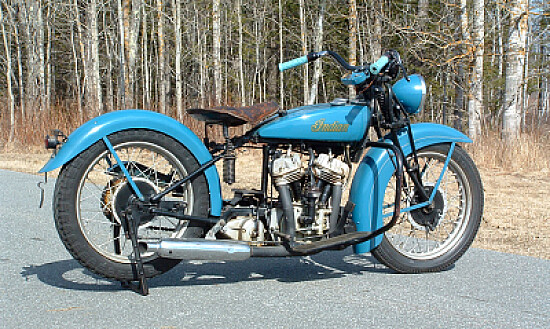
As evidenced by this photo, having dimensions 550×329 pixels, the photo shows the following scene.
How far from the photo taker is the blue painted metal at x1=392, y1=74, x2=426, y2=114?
13.4 ft

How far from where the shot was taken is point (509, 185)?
8.91 m

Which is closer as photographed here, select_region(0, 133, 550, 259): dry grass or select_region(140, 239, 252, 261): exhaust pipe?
select_region(140, 239, 252, 261): exhaust pipe

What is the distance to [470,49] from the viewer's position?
13.1 metres

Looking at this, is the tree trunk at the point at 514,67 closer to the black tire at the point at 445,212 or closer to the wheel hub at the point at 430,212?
the black tire at the point at 445,212

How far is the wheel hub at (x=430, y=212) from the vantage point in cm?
429

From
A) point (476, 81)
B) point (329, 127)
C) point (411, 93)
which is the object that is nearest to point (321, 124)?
point (329, 127)

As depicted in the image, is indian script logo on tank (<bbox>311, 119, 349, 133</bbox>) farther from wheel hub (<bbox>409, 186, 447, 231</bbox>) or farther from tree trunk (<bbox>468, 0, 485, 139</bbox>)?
tree trunk (<bbox>468, 0, 485, 139</bbox>)

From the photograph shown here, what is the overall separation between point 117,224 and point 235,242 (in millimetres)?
774

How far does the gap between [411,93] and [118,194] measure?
206cm

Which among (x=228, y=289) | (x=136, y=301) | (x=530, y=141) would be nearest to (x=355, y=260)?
(x=228, y=289)

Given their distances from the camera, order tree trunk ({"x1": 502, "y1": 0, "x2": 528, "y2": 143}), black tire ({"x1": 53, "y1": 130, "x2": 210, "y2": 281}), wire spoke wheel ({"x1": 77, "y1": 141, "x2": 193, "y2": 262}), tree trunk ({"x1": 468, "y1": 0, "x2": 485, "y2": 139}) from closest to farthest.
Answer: black tire ({"x1": 53, "y1": 130, "x2": 210, "y2": 281}), wire spoke wheel ({"x1": 77, "y1": 141, "x2": 193, "y2": 262}), tree trunk ({"x1": 502, "y1": 0, "x2": 528, "y2": 143}), tree trunk ({"x1": 468, "y1": 0, "x2": 485, "y2": 139})

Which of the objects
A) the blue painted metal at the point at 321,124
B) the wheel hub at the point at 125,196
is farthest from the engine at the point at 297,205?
the wheel hub at the point at 125,196

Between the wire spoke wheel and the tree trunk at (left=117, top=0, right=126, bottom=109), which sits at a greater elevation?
the tree trunk at (left=117, top=0, right=126, bottom=109)

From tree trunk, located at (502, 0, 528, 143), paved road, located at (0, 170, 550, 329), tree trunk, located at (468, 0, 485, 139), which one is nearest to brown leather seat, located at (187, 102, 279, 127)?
paved road, located at (0, 170, 550, 329)
